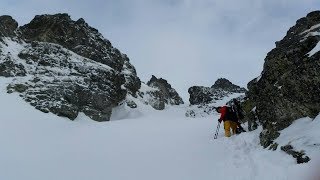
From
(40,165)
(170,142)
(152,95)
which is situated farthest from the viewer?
(152,95)

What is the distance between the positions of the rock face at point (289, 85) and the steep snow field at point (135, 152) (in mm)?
644

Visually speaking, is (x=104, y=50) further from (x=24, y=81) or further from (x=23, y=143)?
(x=23, y=143)

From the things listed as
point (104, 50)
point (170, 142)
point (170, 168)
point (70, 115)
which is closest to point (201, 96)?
point (104, 50)

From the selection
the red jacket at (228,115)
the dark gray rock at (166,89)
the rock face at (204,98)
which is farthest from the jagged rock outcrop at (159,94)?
the red jacket at (228,115)

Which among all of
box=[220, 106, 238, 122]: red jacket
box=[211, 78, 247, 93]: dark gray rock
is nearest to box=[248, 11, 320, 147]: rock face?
box=[220, 106, 238, 122]: red jacket

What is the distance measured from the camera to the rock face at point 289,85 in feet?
45.7

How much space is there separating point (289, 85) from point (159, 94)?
33.4m

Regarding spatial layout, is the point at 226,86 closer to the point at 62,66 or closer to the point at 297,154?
the point at 62,66

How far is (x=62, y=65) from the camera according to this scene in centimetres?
2955

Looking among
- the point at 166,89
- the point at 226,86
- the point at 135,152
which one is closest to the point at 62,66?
the point at 135,152

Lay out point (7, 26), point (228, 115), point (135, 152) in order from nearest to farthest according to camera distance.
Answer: point (135, 152) → point (228, 115) → point (7, 26)

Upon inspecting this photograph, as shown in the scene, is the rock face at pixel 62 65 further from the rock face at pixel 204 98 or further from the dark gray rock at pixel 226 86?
the dark gray rock at pixel 226 86

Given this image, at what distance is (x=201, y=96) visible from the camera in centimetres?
5034

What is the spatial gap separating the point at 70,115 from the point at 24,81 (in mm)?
3733
